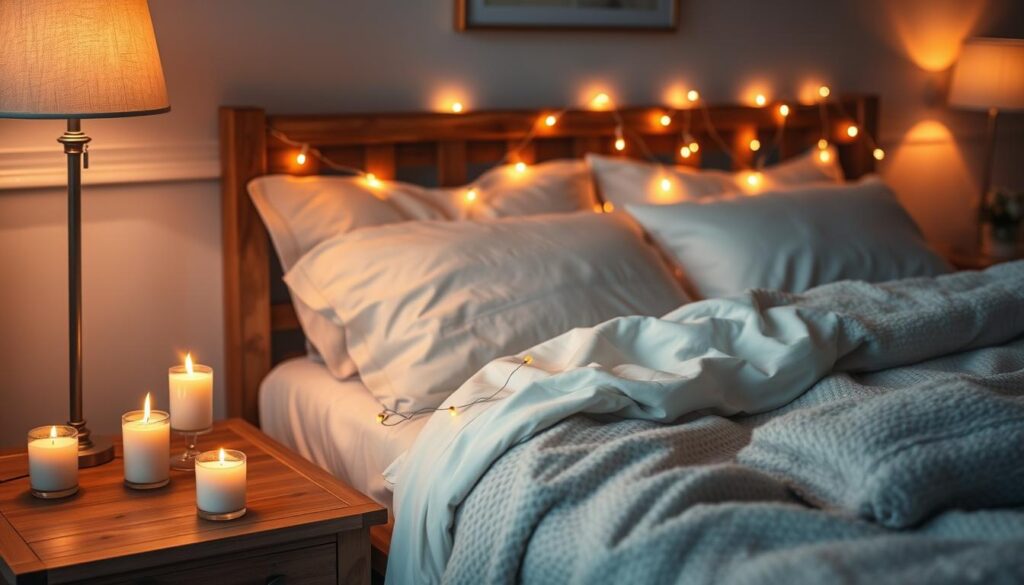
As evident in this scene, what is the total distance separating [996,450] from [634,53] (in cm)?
173

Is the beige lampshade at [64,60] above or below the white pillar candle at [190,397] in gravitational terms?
above

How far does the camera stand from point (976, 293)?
223 cm

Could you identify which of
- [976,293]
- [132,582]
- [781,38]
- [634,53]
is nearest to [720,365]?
[976,293]

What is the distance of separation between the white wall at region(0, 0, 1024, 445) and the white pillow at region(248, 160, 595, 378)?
0.58ft

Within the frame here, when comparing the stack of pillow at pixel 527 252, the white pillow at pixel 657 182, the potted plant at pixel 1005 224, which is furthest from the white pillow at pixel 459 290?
the potted plant at pixel 1005 224

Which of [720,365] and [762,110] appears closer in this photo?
[720,365]

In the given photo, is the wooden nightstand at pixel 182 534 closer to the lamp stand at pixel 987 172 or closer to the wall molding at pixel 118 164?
the wall molding at pixel 118 164

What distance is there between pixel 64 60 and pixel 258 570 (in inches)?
32.1

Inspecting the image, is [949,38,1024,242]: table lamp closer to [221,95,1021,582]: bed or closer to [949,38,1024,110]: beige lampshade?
[949,38,1024,110]: beige lampshade

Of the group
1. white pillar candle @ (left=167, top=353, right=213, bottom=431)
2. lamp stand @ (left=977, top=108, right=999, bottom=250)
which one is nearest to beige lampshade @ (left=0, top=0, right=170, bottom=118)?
white pillar candle @ (left=167, top=353, right=213, bottom=431)

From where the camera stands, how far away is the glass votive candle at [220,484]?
1.71 m

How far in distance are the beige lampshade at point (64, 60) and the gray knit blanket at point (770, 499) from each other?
834 millimetres

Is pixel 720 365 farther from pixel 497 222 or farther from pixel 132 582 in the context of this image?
pixel 132 582

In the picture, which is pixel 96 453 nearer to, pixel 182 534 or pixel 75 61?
pixel 182 534
